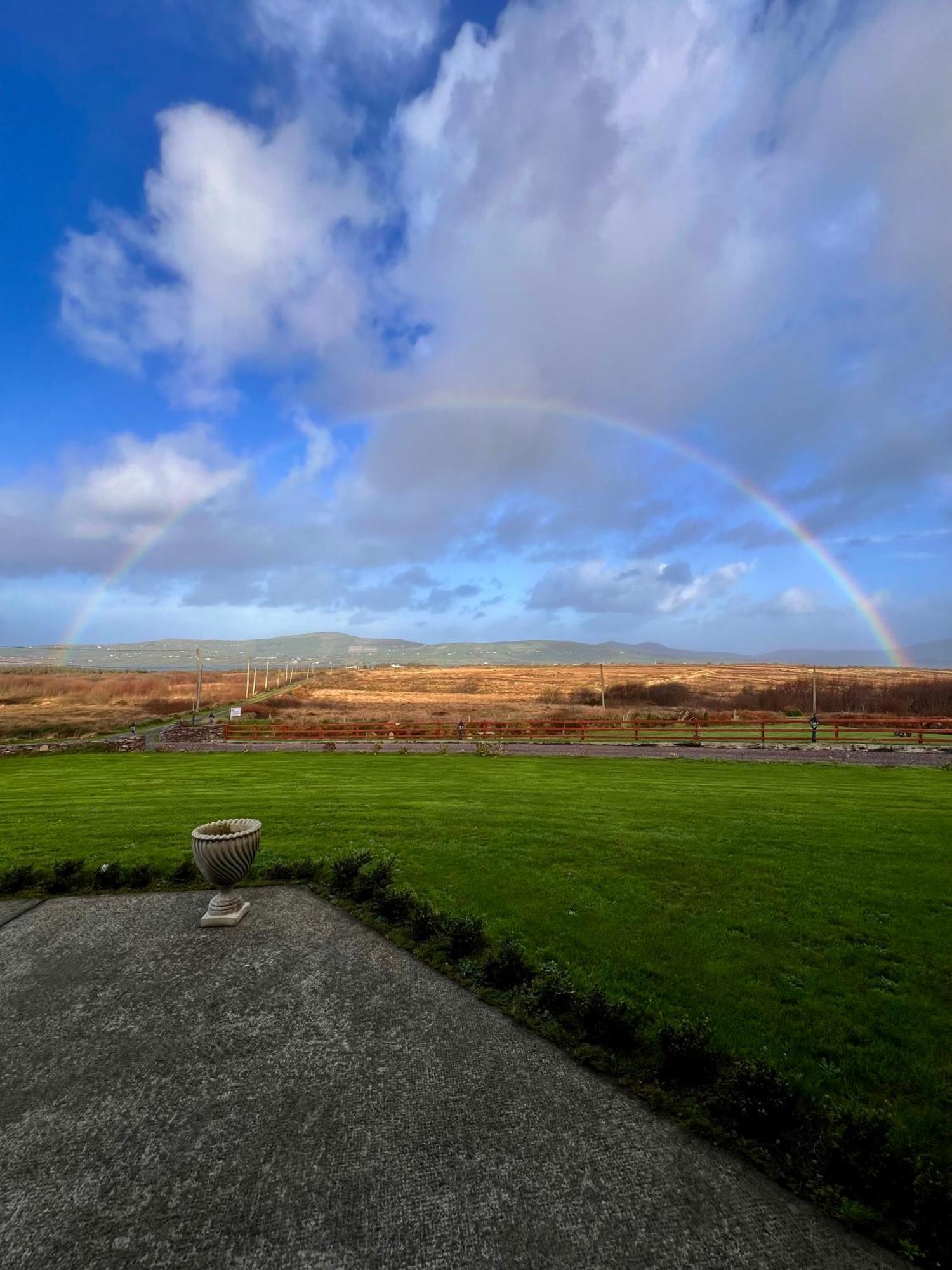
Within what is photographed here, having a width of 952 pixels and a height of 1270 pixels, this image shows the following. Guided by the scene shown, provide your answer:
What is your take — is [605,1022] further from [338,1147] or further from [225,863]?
[225,863]

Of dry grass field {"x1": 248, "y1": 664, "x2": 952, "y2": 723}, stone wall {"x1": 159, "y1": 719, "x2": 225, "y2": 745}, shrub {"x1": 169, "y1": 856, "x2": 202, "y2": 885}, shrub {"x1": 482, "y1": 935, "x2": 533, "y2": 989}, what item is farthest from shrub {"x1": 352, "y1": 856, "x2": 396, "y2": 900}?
dry grass field {"x1": 248, "y1": 664, "x2": 952, "y2": 723}

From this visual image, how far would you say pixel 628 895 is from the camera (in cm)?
816

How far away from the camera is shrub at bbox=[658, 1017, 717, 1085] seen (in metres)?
4.50

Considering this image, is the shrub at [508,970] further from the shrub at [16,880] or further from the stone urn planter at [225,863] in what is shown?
the shrub at [16,880]

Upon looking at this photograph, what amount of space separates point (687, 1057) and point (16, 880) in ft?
33.5

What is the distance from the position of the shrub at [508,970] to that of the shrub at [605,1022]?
0.78m

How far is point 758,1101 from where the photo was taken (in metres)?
4.15

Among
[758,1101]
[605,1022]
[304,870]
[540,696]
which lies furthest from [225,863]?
[540,696]

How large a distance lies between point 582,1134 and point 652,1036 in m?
1.27

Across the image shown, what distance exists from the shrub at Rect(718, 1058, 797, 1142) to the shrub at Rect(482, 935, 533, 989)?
218 centimetres

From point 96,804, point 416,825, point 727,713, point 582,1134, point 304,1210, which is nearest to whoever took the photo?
point 304,1210

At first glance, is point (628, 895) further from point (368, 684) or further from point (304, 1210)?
point (368, 684)

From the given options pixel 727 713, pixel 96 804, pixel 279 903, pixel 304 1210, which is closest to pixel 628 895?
pixel 279 903

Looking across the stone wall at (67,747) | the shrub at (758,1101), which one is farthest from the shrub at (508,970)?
the stone wall at (67,747)
